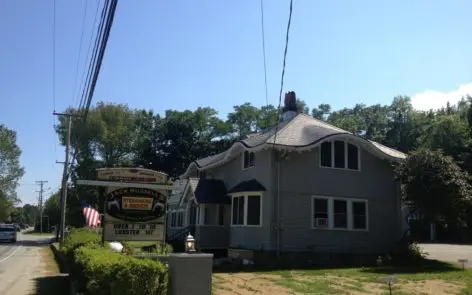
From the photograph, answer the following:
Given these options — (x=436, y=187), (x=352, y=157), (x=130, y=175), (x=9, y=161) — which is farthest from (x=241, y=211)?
(x=9, y=161)

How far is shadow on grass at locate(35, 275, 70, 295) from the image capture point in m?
13.7

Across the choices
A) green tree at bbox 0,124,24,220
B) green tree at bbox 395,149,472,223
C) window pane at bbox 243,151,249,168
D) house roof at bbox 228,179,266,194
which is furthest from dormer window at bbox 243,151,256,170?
green tree at bbox 0,124,24,220

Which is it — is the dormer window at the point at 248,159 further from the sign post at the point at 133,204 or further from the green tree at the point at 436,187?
the sign post at the point at 133,204

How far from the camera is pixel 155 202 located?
39.2ft

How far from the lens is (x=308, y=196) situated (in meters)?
23.9

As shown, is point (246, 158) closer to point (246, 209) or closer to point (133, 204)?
point (246, 209)

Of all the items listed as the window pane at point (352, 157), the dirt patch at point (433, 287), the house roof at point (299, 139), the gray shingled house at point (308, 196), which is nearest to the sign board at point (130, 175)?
the dirt patch at point (433, 287)

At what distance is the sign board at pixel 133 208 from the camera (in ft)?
38.0

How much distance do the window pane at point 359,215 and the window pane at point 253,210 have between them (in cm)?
511

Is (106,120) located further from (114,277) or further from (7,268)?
(114,277)

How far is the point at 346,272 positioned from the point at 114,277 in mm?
13157

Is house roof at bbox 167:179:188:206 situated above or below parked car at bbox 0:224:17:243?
above

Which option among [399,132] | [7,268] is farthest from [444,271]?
[399,132]

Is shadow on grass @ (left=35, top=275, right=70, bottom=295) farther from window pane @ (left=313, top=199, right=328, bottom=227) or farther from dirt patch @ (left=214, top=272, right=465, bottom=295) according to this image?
window pane @ (left=313, top=199, right=328, bottom=227)
